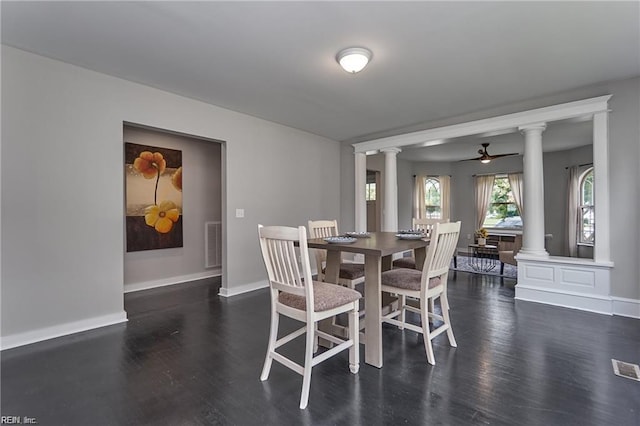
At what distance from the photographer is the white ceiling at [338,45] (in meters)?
2.14

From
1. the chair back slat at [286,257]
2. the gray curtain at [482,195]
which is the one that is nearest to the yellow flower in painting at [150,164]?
the chair back slat at [286,257]

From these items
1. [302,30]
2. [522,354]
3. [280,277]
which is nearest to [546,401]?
[522,354]

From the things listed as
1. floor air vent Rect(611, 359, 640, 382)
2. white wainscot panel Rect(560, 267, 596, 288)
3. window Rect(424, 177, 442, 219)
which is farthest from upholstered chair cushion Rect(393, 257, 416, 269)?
window Rect(424, 177, 442, 219)

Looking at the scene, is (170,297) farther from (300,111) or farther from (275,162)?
(300,111)

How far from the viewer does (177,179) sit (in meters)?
4.80

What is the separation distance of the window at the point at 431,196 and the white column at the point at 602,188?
Answer: 17.2 feet

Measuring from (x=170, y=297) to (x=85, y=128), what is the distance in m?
2.22

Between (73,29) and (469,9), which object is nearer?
(469,9)

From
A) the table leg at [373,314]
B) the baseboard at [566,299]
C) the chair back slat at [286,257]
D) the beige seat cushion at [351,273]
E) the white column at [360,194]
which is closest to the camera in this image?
the chair back slat at [286,257]

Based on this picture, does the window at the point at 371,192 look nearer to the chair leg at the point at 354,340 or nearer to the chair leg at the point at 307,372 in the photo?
the chair leg at the point at 354,340

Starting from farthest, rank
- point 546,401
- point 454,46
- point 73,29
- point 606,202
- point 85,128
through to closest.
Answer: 1. point 606,202
2. point 85,128
3. point 454,46
4. point 73,29
5. point 546,401

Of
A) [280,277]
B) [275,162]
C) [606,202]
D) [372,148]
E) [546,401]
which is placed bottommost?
[546,401]

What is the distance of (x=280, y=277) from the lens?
2.05 metres

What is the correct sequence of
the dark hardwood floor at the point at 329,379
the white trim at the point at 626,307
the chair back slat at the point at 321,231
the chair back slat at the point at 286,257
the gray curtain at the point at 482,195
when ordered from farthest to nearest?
the gray curtain at the point at 482,195 < the white trim at the point at 626,307 < the chair back slat at the point at 321,231 < the chair back slat at the point at 286,257 < the dark hardwood floor at the point at 329,379
